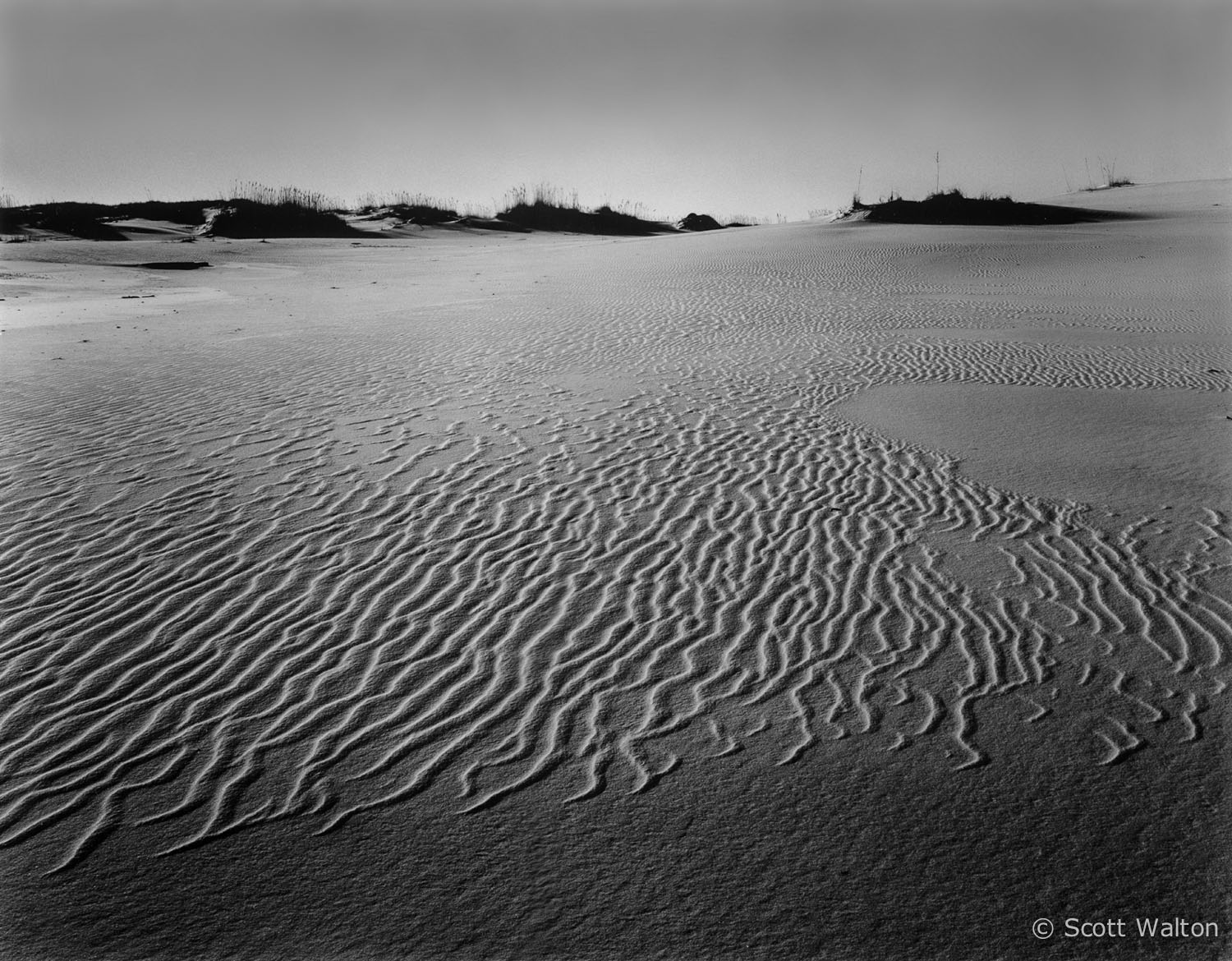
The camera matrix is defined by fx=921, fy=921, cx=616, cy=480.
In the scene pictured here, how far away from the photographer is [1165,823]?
353cm

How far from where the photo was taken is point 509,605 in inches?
212

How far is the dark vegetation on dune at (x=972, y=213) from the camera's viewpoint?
36.5 metres

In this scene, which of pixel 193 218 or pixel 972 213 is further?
pixel 193 218

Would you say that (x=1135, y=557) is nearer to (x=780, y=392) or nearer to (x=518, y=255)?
(x=780, y=392)

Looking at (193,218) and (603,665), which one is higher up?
(193,218)

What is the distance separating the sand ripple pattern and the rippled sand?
29 millimetres

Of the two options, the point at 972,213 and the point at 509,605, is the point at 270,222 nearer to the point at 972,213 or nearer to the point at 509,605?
the point at 972,213

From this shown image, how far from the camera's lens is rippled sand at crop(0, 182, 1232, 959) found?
3.19 m

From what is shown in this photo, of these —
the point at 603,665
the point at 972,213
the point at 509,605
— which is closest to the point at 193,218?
the point at 972,213

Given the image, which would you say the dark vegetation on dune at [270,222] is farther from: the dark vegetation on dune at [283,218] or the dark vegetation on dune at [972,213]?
the dark vegetation on dune at [972,213]

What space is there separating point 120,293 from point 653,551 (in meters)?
19.9

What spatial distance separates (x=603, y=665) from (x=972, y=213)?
37597mm

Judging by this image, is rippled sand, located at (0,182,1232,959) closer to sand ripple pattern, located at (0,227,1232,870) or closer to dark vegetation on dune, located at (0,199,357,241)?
sand ripple pattern, located at (0,227,1232,870)

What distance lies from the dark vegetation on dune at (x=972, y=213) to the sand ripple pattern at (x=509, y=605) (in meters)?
30.6
